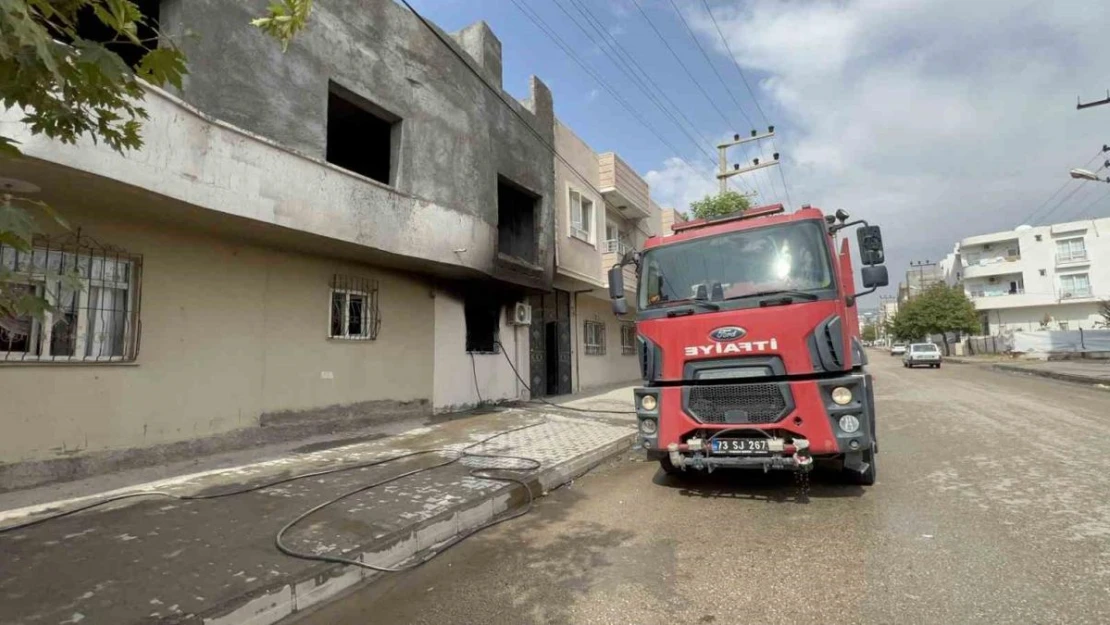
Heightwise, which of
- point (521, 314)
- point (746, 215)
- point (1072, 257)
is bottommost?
point (521, 314)

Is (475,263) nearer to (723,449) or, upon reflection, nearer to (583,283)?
(583,283)

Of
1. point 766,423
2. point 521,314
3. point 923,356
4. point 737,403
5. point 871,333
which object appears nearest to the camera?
point 766,423

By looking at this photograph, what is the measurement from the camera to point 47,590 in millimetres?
3230

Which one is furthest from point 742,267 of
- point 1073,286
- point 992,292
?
point 992,292

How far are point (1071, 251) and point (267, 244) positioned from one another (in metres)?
62.6

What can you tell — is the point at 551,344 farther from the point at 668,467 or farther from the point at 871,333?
the point at 871,333

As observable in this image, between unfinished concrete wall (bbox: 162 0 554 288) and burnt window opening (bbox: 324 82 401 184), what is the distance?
166mm

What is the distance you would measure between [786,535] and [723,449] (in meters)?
1.08

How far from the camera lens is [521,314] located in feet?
43.4

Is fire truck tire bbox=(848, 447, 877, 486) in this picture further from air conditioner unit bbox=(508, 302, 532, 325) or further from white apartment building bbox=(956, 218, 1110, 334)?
white apartment building bbox=(956, 218, 1110, 334)

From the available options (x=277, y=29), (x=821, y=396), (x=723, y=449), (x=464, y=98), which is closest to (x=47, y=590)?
(x=277, y=29)

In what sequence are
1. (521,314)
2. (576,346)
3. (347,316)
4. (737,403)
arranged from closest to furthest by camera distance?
(737,403) → (347,316) → (521,314) → (576,346)

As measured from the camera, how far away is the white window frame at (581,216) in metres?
14.6

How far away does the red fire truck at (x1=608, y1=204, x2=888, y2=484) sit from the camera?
A: 16.8 feet
